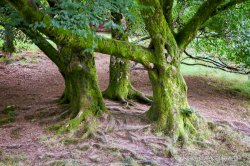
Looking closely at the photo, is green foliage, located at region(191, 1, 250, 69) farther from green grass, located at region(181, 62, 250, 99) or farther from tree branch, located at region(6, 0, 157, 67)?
tree branch, located at region(6, 0, 157, 67)

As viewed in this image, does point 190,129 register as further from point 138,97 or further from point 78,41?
point 78,41

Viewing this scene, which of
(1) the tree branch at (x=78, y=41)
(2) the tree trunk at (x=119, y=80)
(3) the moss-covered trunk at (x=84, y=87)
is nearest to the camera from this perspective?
(1) the tree branch at (x=78, y=41)

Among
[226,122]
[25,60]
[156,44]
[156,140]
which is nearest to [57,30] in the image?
[156,44]

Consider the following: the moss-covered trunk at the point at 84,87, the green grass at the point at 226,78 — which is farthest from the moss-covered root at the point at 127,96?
the green grass at the point at 226,78

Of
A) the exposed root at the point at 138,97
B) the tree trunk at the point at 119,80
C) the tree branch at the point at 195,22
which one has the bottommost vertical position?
the exposed root at the point at 138,97

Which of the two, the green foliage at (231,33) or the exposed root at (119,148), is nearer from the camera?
the exposed root at (119,148)

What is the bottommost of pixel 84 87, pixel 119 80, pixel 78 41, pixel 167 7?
pixel 84 87

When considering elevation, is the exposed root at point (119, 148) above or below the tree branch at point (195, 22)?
below

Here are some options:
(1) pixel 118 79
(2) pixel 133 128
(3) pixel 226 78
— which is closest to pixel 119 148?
(2) pixel 133 128

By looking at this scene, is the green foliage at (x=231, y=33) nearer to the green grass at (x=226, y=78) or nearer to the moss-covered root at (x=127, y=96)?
the green grass at (x=226, y=78)

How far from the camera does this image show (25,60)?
1440cm

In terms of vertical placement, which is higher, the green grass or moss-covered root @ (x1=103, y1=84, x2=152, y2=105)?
the green grass

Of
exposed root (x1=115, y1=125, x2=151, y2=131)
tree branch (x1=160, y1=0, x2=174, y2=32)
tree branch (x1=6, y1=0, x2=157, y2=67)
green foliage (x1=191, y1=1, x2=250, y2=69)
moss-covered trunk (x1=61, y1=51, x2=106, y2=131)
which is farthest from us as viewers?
green foliage (x1=191, y1=1, x2=250, y2=69)

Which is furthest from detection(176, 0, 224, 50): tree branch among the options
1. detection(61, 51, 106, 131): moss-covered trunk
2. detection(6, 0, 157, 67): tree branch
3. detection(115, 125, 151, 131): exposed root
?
detection(61, 51, 106, 131): moss-covered trunk
